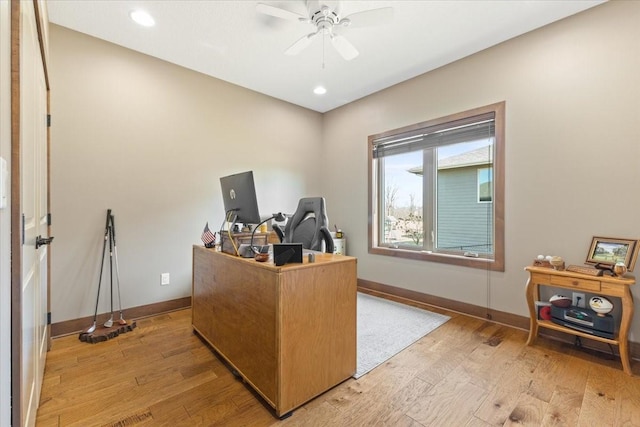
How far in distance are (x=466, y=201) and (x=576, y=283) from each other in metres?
1.28

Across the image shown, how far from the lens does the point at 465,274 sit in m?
3.15

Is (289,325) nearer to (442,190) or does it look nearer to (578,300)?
(578,300)

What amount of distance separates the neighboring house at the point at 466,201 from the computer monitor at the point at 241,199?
2.44 m

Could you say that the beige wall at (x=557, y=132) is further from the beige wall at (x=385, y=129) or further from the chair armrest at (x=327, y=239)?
the chair armrest at (x=327, y=239)

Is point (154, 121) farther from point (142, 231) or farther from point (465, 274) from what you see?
point (465, 274)

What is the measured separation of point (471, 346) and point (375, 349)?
2.67 ft

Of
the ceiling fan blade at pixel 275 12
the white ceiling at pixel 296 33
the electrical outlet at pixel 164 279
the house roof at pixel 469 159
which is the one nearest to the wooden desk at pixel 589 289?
the house roof at pixel 469 159

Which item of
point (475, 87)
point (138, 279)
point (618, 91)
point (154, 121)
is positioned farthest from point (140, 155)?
point (618, 91)

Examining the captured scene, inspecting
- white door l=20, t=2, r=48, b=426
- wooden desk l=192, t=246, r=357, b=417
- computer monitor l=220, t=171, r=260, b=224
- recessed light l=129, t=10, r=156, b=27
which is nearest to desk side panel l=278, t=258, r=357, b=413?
wooden desk l=192, t=246, r=357, b=417

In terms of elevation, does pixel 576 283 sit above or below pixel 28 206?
below

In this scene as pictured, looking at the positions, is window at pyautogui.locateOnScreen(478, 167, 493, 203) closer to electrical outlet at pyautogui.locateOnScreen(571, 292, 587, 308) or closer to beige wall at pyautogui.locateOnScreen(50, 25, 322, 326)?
electrical outlet at pyautogui.locateOnScreen(571, 292, 587, 308)

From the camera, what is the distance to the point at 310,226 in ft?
8.48

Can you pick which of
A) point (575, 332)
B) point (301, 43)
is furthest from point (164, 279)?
point (575, 332)

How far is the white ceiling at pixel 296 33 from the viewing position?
7.71ft
